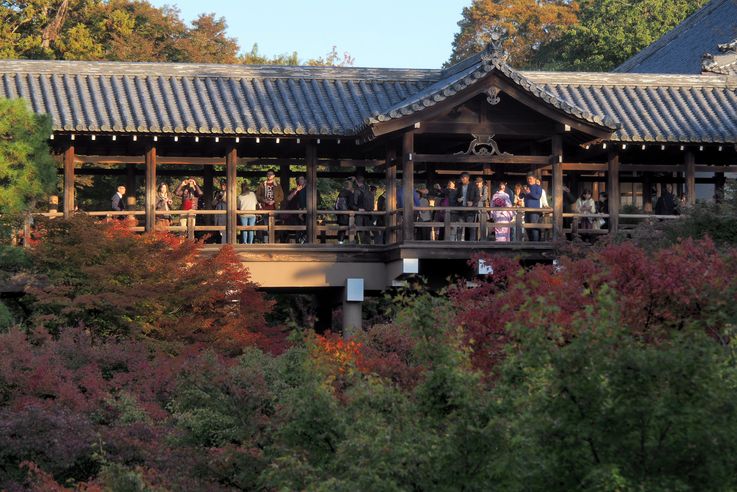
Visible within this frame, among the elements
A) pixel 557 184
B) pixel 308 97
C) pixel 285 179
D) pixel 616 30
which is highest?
pixel 616 30

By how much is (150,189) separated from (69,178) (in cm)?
143

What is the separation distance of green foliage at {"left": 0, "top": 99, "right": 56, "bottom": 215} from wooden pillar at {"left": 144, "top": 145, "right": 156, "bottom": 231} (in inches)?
97.9

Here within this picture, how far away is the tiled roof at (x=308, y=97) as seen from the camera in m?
24.1

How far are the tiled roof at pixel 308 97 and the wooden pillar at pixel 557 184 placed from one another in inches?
33.8

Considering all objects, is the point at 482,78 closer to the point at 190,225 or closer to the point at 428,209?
the point at 428,209

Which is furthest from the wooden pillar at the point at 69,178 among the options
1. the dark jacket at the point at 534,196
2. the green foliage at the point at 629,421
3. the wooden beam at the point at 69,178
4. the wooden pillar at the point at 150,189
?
the green foliage at the point at 629,421

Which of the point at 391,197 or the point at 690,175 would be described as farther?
the point at 690,175

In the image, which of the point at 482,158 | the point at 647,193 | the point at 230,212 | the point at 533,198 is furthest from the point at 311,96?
the point at 647,193

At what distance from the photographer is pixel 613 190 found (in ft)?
82.8

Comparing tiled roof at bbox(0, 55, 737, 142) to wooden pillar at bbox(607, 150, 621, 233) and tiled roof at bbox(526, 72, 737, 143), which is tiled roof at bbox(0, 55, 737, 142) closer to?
tiled roof at bbox(526, 72, 737, 143)

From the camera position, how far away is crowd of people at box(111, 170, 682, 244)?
78.3ft

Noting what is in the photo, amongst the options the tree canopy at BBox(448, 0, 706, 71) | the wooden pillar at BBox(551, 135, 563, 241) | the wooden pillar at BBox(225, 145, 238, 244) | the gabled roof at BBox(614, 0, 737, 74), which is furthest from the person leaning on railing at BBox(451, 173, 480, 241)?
the tree canopy at BBox(448, 0, 706, 71)

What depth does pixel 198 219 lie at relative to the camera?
27.0 m

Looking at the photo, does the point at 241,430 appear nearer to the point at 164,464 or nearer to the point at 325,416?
the point at 164,464
